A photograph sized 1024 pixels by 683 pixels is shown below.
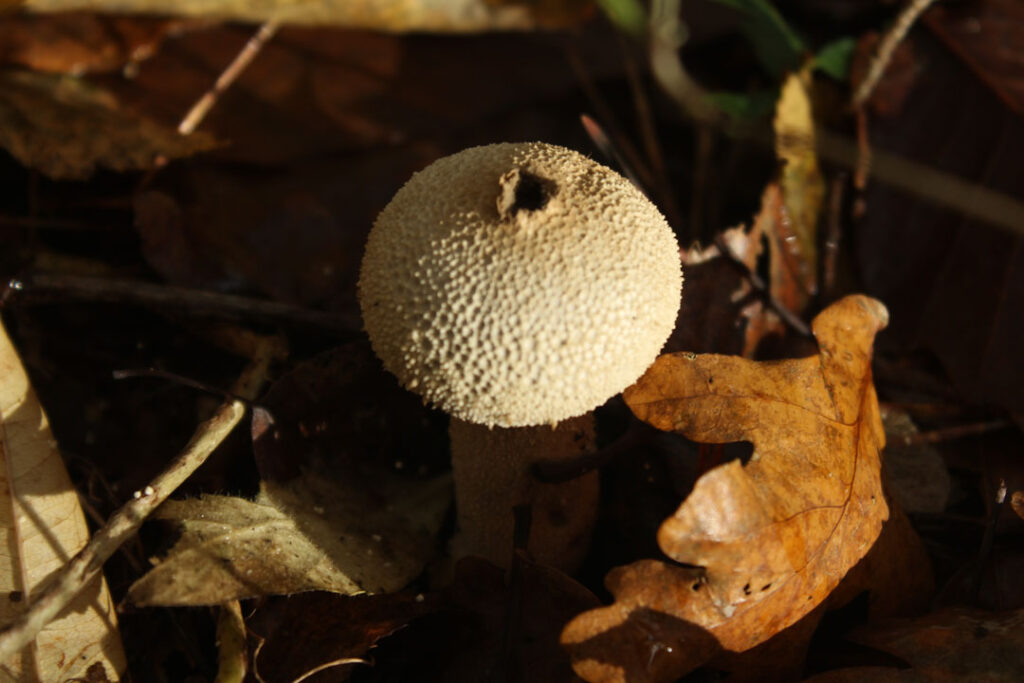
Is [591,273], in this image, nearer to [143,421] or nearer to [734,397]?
[734,397]

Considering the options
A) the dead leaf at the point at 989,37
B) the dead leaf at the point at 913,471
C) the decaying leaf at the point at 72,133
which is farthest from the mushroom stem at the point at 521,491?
the dead leaf at the point at 989,37

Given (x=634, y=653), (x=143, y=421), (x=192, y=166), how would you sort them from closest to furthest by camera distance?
(x=634, y=653) < (x=143, y=421) < (x=192, y=166)

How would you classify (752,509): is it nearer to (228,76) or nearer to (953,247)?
(953,247)

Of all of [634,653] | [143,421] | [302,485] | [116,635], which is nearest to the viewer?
[634,653]

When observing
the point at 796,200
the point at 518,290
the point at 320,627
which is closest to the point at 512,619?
the point at 320,627

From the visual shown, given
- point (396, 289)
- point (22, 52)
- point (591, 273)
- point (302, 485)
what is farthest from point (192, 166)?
point (591, 273)

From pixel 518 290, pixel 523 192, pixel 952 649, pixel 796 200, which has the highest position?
pixel 523 192

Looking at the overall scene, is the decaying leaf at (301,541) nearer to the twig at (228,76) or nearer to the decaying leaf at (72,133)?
the decaying leaf at (72,133)

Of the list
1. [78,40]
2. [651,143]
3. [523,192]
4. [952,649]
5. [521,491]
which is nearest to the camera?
[523,192]
